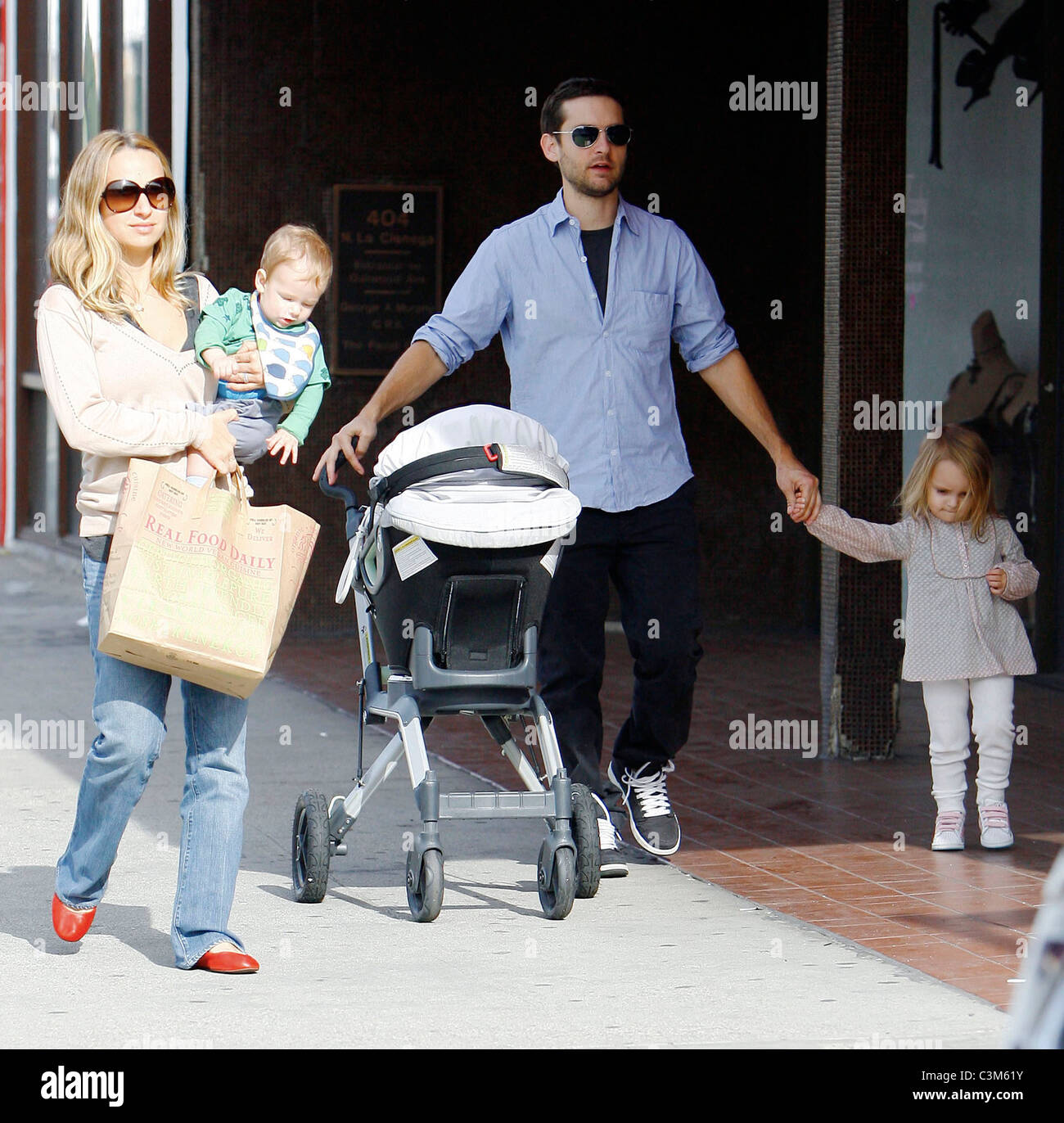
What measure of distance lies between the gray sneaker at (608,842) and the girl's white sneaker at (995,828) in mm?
1142

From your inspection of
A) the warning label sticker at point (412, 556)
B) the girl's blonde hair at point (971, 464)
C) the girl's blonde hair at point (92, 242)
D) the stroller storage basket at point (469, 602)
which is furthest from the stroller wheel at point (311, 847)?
the girl's blonde hair at point (971, 464)

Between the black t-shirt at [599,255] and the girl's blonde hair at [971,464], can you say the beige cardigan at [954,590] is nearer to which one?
the girl's blonde hair at [971,464]

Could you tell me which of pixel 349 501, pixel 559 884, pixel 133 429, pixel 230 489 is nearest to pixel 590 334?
pixel 349 501

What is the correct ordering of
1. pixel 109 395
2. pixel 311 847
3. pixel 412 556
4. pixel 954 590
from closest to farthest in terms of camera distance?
pixel 109 395 < pixel 412 556 < pixel 311 847 < pixel 954 590

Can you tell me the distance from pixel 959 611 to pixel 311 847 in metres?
2.20

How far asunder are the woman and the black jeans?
1.49m

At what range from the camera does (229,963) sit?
4.74 metres

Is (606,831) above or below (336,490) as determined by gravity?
below

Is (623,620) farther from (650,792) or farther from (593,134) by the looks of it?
(593,134)

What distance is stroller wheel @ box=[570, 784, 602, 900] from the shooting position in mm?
5375

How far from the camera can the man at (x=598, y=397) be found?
602 centimetres
